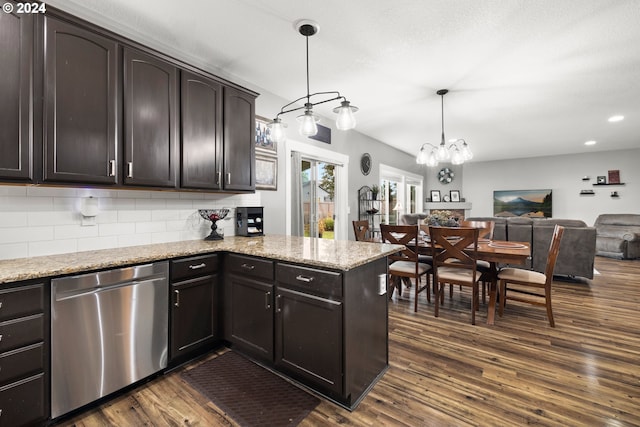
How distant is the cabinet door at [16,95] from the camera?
1575 mm

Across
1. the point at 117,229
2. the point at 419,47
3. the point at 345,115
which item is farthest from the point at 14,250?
the point at 419,47

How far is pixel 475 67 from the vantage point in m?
3.02

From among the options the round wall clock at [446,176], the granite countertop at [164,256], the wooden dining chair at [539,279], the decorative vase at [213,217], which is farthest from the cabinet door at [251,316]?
the round wall clock at [446,176]

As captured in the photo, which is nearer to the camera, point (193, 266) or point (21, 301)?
point (21, 301)

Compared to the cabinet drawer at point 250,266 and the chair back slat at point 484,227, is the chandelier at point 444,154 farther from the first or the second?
the cabinet drawer at point 250,266

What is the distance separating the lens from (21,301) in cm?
147

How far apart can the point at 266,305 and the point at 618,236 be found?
27.0ft

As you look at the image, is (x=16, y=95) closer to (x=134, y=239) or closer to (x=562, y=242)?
(x=134, y=239)

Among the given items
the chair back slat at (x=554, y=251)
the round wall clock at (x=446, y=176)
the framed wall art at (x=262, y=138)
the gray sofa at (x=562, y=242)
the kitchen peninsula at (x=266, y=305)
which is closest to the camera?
the kitchen peninsula at (x=266, y=305)

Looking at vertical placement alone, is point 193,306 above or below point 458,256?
below

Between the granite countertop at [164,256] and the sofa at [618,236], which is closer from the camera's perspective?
the granite countertop at [164,256]

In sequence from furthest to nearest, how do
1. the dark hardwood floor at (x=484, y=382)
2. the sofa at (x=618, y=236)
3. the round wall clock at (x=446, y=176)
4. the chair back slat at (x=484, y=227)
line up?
1. the round wall clock at (x=446, y=176)
2. the sofa at (x=618, y=236)
3. the chair back slat at (x=484, y=227)
4. the dark hardwood floor at (x=484, y=382)

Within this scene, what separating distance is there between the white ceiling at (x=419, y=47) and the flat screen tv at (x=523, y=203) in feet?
14.8

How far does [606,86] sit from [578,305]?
2.69 meters
